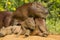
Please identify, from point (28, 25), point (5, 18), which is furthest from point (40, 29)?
point (5, 18)

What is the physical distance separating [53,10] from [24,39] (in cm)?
434

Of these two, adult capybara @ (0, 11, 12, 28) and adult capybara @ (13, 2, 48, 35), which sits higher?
adult capybara @ (13, 2, 48, 35)

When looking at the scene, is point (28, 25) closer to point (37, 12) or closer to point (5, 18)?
point (37, 12)

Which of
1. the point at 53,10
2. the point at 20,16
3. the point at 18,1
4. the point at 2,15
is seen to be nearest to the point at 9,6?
the point at 18,1

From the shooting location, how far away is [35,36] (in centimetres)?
517

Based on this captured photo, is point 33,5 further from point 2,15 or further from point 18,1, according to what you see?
point 18,1

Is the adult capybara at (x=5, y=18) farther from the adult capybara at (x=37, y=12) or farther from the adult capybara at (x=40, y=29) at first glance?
the adult capybara at (x=40, y=29)

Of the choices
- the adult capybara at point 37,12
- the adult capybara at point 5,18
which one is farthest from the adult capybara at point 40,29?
the adult capybara at point 5,18

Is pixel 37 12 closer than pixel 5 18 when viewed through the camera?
Yes

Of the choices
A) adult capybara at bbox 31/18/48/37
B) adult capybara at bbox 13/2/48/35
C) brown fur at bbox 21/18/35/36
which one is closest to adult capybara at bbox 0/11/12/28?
adult capybara at bbox 13/2/48/35

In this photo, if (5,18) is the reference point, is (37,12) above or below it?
above

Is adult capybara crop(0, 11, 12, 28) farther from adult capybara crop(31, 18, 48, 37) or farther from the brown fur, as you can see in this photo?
adult capybara crop(31, 18, 48, 37)

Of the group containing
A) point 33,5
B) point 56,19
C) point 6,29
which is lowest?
point 56,19

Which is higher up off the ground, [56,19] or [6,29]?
[6,29]
